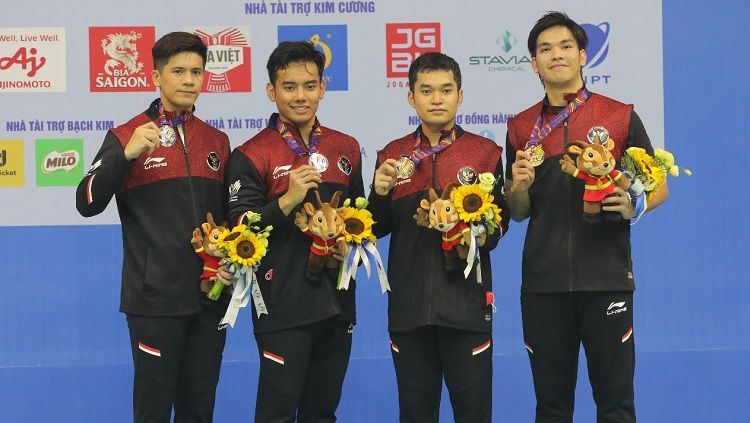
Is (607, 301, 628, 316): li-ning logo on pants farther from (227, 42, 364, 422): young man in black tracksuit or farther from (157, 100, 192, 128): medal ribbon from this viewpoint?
(157, 100, 192, 128): medal ribbon

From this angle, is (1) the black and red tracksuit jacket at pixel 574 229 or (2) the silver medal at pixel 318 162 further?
(2) the silver medal at pixel 318 162

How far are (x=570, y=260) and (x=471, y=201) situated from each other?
16.1 inches

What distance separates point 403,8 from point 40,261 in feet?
7.34

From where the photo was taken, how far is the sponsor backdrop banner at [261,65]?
5.15m

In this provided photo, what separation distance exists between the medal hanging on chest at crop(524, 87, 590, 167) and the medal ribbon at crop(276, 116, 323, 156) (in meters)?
0.74

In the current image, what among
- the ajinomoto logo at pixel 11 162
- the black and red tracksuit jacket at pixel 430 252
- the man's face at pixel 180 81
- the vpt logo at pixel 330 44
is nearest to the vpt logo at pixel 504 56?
the vpt logo at pixel 330 44

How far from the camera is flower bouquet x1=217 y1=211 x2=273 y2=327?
3438 millimetres

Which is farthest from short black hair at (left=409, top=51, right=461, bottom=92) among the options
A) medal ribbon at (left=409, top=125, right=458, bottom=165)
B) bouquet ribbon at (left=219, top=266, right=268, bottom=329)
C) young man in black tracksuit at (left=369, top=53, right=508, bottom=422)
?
bouquet ribbon at (left=219, top=266, right=268, bottom=329)

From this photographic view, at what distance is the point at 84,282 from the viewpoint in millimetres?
5230

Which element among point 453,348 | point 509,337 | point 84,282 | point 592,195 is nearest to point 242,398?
point 84,282

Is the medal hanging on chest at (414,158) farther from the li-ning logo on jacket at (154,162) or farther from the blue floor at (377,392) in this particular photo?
the blue floor at (377,392)

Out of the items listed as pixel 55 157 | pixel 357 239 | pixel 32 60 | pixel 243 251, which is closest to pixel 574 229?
pixel 357 239

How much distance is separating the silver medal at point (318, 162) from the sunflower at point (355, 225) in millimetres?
213

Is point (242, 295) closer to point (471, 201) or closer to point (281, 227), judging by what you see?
point (281, 227)
